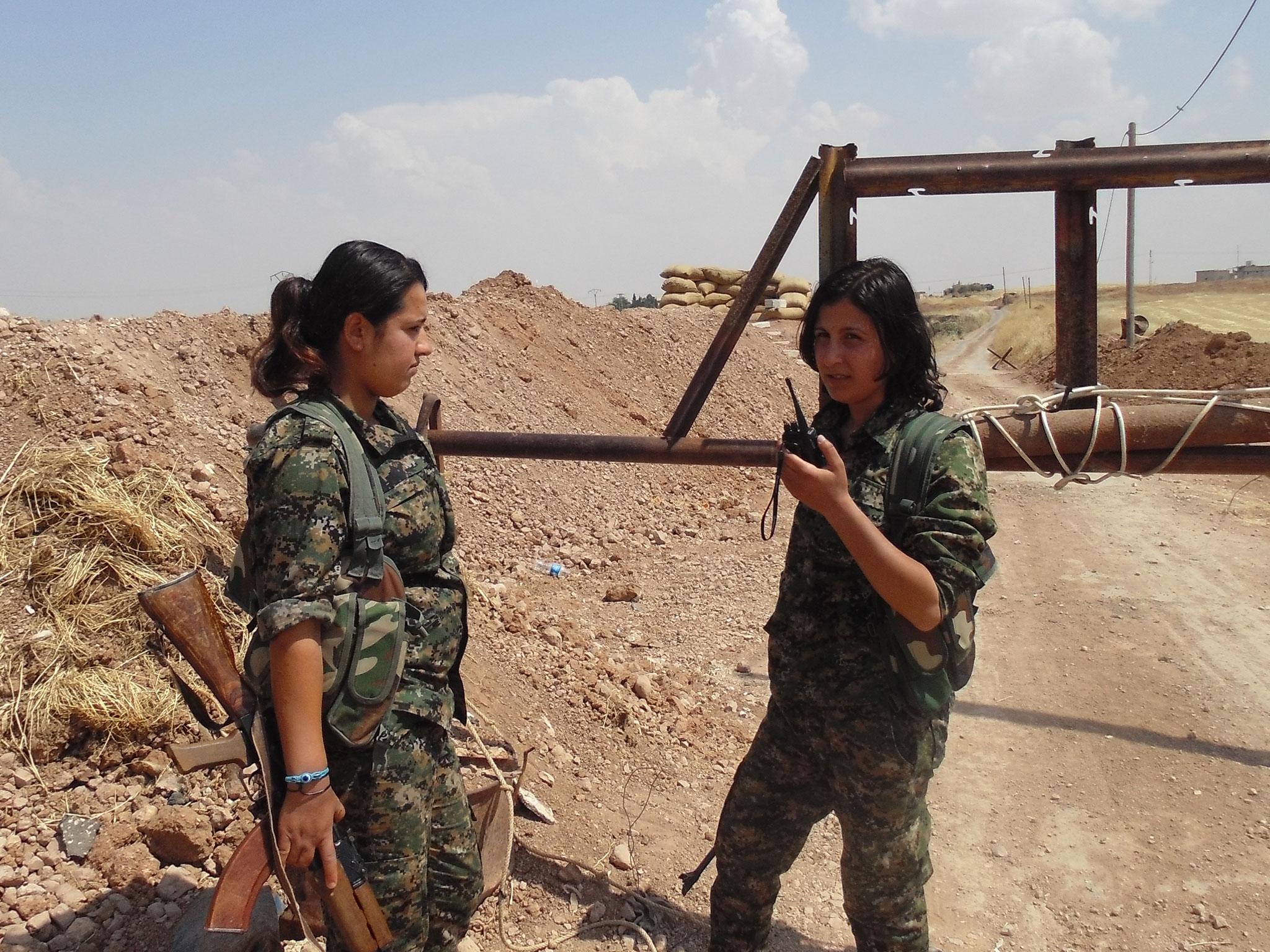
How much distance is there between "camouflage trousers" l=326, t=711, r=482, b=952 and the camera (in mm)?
1785

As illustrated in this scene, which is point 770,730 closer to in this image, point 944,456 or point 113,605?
point 944,456

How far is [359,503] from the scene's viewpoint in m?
1.70

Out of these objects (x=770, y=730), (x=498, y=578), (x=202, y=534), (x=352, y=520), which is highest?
(x=352, y=520)

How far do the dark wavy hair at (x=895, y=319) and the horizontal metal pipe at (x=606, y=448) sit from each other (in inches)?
24.2

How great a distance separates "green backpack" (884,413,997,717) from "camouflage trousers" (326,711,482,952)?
3.06 ft

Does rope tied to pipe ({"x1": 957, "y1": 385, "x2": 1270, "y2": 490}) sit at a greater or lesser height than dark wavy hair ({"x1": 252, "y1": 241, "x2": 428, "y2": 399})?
lesser

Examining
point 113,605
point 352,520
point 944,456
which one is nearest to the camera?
point 352,520

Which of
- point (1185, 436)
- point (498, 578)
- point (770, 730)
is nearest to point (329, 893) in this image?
point (770, 730)

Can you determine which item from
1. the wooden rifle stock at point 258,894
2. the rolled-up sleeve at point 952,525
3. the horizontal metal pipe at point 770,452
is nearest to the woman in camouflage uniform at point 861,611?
the rolled-up sleeve at point 952,525

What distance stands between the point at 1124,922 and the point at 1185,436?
156 cm

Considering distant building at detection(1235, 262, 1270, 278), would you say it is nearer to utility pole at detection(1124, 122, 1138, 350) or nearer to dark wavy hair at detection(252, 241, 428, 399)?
utility pole at detection(1124, 122, 1138, 350)

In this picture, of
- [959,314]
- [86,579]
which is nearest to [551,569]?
[86,579]

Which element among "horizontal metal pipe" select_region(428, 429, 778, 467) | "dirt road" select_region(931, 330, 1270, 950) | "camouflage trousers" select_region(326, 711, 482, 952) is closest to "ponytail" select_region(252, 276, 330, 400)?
"camouflage trousers" select_region(326, 711, 482, 952)

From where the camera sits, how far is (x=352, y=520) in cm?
169
